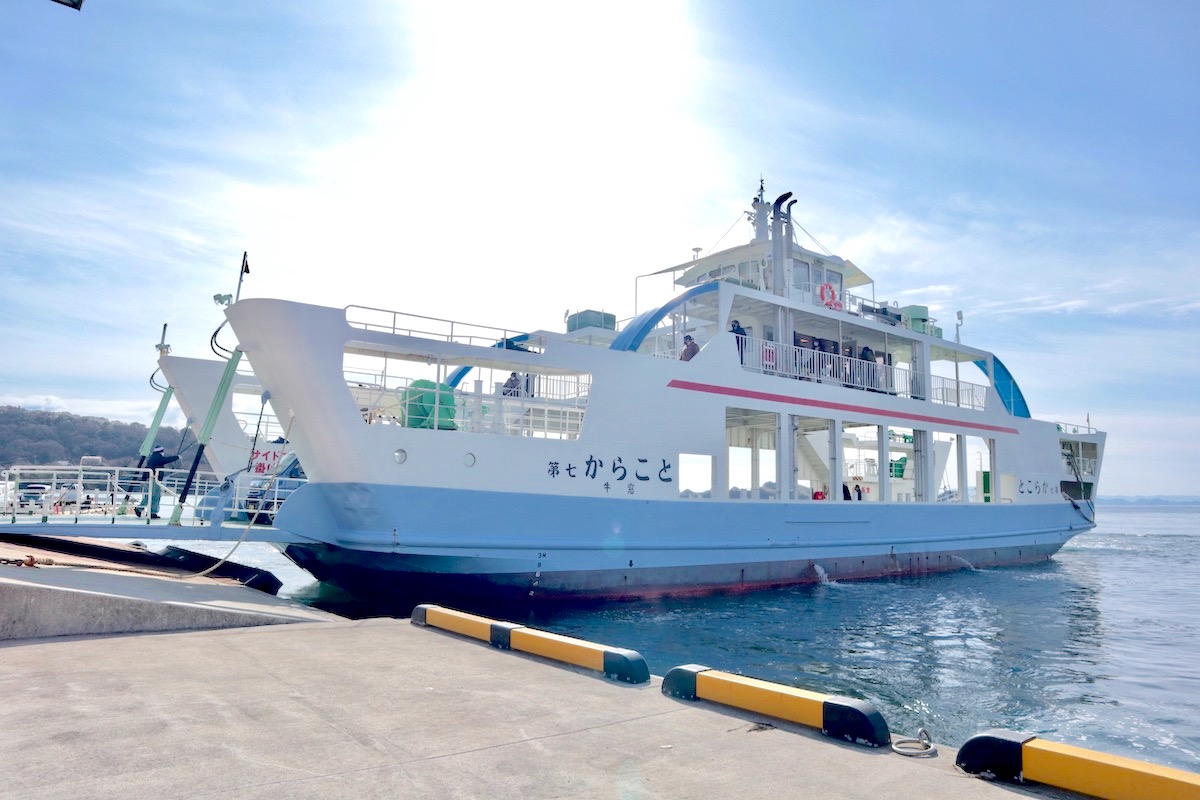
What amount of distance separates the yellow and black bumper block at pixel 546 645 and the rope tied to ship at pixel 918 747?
1681mm

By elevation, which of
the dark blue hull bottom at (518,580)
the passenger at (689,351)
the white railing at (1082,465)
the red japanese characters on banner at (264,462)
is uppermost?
the passenger at (689,351)

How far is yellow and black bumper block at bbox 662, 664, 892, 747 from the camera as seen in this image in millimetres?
3945

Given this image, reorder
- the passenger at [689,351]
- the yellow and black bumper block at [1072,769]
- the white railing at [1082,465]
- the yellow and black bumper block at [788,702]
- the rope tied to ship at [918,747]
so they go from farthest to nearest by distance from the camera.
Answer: the white railing at [1082,465] → the passenger at [689,351] → the yellow and black bumper block at [788,702] → the rope tied to ship at [918,747] → the yellow and black bumper block at [1072,769]

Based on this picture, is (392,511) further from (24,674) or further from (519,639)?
(24,674)

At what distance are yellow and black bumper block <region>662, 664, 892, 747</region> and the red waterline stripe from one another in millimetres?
8558

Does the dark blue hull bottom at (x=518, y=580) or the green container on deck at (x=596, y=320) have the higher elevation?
the green container on deck at (x=596, y=320)

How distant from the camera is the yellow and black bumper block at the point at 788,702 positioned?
395 cm

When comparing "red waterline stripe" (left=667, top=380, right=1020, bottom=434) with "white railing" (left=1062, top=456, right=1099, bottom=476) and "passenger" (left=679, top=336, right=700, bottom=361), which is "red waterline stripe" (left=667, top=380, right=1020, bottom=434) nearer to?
"passenger" (left=679, top=336, right=700, bottom=361)

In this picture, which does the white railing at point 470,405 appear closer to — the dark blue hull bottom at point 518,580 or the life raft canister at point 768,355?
the dark blue hull bottom at point 518,580

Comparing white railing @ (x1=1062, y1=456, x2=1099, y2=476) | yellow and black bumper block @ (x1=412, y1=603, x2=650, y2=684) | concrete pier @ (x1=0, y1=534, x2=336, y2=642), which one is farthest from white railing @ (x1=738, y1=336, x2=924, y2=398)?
concrete pier @ (x1=0, y1=534, x2=336, y2=642)

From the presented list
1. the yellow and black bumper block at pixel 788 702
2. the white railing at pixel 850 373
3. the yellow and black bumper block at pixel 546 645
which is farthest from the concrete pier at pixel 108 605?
the white railing at pixel 850 373

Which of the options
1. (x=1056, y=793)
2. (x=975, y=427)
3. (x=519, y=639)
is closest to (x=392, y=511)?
(x=519, y=639)

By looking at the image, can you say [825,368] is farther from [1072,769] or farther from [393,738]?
[393,738]

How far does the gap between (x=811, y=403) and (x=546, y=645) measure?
11168 mm
